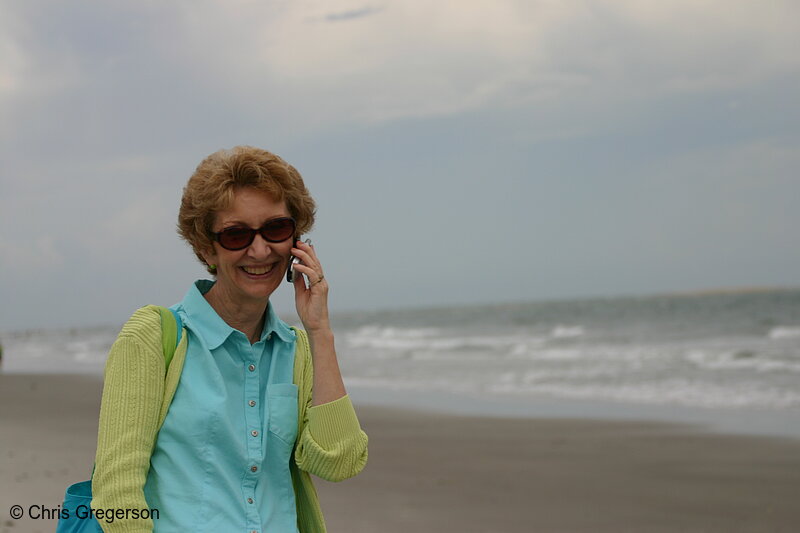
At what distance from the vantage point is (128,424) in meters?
1.99

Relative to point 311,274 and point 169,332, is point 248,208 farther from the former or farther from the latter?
point 169,332

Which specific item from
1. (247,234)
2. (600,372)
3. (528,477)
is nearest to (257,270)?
(247,234)

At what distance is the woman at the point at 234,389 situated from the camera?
2002 mm

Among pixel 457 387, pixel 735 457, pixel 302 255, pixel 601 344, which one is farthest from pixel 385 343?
pixel 302 255

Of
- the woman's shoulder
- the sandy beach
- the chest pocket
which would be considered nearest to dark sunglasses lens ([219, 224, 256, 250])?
the woman's shoulder

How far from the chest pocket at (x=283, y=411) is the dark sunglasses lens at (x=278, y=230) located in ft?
1.27

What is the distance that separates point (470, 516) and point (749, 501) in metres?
2.48

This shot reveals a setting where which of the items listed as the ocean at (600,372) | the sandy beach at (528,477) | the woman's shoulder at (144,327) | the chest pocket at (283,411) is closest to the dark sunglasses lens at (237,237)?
the woman's shoulder at (144,327)

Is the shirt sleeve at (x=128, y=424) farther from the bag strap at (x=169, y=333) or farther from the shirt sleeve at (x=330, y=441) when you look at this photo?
the shirt sleeve at (x=330, y=441)

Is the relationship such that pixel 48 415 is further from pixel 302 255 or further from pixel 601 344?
pixel 601 344

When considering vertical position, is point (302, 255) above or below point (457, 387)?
above

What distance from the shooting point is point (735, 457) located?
9.10m

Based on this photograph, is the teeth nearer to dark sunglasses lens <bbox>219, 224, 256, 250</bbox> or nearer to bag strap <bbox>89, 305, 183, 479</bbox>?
dark sunglasses lens <bbox>219, 224, 256, 250</bbox>

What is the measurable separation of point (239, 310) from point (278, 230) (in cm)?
24
